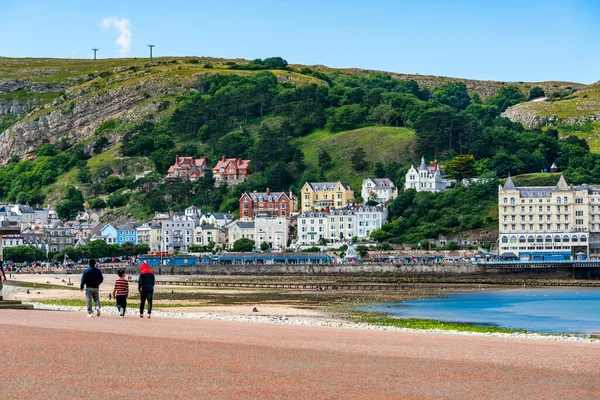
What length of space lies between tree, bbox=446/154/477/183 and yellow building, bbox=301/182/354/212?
13.5 metres

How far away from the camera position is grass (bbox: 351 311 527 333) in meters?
31.5

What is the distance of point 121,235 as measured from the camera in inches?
5148

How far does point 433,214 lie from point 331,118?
149ft

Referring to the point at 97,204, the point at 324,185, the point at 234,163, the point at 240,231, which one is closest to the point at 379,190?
the point at 324,185

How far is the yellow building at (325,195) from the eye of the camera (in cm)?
12794

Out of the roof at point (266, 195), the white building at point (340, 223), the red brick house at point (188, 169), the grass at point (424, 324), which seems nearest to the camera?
the grass at point (424, 324)

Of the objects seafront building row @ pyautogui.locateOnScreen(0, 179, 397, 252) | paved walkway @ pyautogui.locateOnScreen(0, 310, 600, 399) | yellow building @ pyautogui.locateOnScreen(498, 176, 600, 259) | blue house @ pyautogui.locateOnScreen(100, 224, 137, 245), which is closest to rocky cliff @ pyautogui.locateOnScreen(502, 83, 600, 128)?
seafront building row @ pyautogui.locateOnScreen(0, 179, 397, 252)

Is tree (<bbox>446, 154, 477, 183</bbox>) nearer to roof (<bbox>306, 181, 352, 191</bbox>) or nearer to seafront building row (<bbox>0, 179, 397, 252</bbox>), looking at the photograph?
seafront building row (<bbox>0, 179, 397, 252</bbox>)

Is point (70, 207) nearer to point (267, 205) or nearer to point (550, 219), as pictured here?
point (267, 205)

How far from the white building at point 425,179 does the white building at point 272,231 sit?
54.3 feet

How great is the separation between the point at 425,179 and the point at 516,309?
7588 cm

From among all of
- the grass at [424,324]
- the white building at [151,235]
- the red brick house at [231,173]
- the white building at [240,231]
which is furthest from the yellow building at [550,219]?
the grass at [424,324]

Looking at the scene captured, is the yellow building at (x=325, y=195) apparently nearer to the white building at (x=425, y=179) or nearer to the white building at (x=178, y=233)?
the white building at (x=425, y=179)

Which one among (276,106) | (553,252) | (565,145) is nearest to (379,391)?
(553,252)
